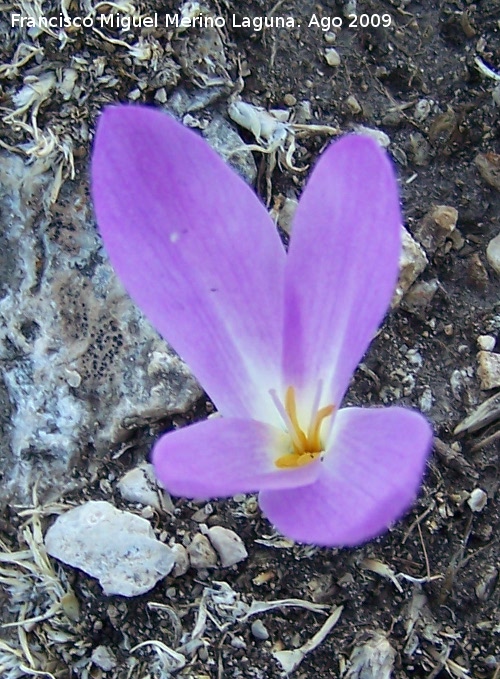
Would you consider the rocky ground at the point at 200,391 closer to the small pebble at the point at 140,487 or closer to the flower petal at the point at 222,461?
the small pebble at the point at 140,487

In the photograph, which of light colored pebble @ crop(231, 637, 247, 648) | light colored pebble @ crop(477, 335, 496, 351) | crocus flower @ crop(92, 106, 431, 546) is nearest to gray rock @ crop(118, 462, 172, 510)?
light colored pebble @ crop(231, 637, 247, 648)

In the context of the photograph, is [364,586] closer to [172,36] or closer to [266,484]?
[266,484]

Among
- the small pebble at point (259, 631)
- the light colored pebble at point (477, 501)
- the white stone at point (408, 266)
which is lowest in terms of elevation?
the small pebble at point (259, 631)

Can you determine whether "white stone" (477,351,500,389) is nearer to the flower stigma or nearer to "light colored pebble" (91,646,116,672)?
the flower stigma

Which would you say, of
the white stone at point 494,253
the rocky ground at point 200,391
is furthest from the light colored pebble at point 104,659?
the white stone at point 494,253

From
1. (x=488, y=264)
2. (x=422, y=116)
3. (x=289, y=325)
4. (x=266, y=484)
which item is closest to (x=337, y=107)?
(x=422, y=116)

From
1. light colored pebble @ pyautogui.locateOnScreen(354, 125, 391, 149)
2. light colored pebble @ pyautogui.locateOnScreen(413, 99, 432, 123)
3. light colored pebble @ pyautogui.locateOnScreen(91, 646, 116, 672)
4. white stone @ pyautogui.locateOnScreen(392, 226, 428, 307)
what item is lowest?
light colored pebble @ pyautogui.locateOnScreen(91, 646, 116, 672)

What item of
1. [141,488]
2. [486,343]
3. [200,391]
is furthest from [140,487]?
[486,343]
